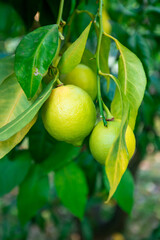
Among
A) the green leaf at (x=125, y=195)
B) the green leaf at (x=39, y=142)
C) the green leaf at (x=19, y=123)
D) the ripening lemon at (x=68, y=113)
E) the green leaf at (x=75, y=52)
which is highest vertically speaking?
the green leaf at (x=75, y=52)

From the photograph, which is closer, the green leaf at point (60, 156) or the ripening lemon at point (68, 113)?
the ripening lemon at point (68, 113)

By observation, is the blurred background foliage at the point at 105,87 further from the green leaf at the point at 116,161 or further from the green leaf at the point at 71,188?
the green leaf at the point at 116,161

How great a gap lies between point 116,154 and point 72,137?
0.13 meters

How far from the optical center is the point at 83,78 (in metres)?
0.58

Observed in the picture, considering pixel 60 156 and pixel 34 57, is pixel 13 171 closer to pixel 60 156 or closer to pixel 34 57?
pixel 60 156

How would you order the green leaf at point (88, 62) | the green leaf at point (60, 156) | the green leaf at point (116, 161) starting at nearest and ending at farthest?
the green leaf at point (116, 161) → the green leaf at point (88, 62) → the green leaf at point (60, 156)

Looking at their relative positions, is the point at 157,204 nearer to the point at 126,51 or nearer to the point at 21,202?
the point at 21,202

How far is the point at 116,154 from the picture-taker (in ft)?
1.31

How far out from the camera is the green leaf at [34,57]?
0.47 m

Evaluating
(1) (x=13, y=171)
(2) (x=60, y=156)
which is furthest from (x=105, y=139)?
(1) (x=13, y=171)

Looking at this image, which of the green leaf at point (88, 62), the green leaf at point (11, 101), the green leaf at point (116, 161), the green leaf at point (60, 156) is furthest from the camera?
the green leaf at point (60, 156)

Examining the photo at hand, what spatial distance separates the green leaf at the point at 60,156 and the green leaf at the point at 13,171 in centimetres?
8

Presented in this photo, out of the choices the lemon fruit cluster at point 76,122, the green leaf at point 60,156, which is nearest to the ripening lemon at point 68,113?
the lemon fruit cluster at point 76,122

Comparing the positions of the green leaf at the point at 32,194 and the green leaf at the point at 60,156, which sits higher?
the green leaf at the point at 60,156
